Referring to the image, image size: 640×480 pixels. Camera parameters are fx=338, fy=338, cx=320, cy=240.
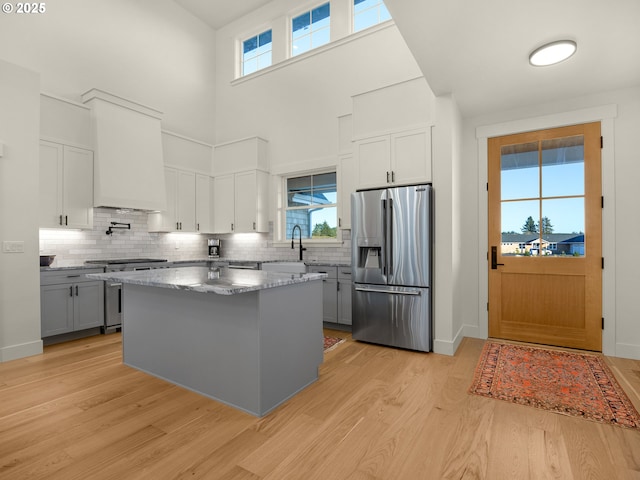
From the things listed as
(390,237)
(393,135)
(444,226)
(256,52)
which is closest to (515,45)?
(393,135)

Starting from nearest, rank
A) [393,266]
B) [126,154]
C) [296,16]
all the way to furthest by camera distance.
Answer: [393,266] → [126,154] → [296,16]

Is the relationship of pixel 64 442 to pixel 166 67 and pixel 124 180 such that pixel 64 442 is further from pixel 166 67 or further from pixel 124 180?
pixel 166 67

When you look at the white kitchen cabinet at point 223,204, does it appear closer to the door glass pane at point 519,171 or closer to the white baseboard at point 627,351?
the door glass pane at point 519,171

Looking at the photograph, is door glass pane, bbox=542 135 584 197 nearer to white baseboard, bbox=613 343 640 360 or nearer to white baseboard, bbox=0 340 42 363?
white baseboard, bbox=613 343 640 360

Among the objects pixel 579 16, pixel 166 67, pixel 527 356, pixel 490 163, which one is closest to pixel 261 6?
pixel 166 67

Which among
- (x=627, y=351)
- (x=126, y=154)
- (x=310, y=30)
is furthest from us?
(x=310, y=30)

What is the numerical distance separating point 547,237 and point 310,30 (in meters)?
4.94

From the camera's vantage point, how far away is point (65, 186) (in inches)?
167

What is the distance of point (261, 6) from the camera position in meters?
6.28

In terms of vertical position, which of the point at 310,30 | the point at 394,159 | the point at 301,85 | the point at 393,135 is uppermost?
the point at 310,30

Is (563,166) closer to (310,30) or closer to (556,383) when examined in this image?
(556,383)

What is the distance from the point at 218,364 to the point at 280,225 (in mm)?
3620

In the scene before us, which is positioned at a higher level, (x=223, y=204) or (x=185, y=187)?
(x=185, y=187)

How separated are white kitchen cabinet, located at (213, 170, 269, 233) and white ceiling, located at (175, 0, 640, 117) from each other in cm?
331
